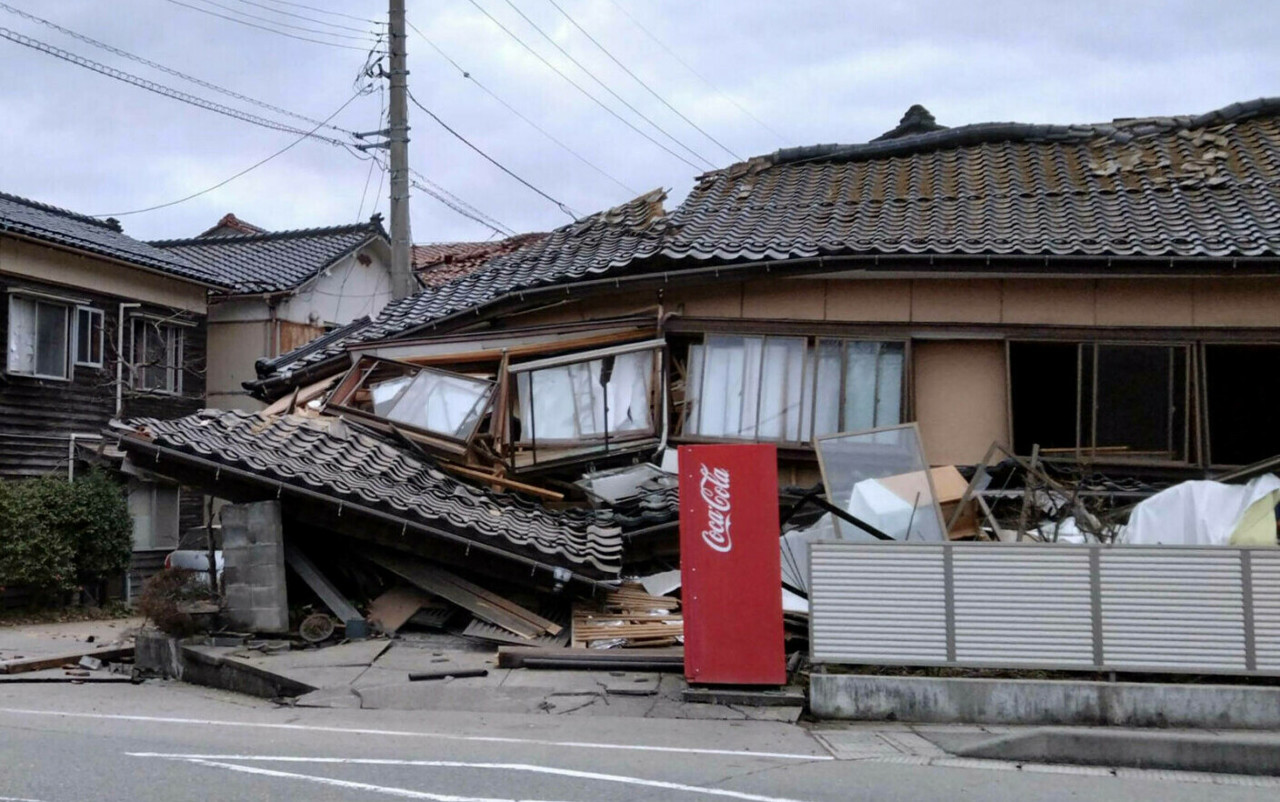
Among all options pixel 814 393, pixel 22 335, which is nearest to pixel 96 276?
pixel 22 335

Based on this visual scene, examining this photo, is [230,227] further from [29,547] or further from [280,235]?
[29,547]

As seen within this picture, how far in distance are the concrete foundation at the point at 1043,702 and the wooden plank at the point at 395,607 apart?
4.95 m

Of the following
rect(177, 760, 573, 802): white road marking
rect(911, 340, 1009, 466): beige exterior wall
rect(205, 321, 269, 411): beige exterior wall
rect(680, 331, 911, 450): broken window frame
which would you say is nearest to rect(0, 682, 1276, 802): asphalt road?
rect(177, 760, 573, 802): white road marking

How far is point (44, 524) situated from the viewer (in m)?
18.0

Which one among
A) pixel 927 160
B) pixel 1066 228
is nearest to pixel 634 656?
pixel 1066 228

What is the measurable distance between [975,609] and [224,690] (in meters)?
7.07

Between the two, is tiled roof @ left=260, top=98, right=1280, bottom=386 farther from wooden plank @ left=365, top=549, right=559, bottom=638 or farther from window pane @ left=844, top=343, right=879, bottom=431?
wooden plank @ left=365, top=549, right=559, bottom=638

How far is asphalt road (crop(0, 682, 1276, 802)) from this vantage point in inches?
243

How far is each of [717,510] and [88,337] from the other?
631 inches

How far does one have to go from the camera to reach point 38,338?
779 inches

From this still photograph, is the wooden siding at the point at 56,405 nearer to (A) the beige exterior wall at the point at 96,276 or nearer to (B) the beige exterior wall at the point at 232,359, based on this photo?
(A) the beige exterior wall at the point at 96,276

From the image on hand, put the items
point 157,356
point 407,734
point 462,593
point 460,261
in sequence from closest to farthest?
point 407,734 < point 462,593 < point 157,356 < point 460,261

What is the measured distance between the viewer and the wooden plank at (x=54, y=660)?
1236 centimetres

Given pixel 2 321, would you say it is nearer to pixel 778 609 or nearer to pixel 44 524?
pixel 44 524
